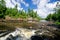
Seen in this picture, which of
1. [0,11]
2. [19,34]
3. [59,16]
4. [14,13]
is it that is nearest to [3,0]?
[0,11]

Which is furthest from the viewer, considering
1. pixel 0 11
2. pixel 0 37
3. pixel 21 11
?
pixel 21 11

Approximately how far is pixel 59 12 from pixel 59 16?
5.89 metres

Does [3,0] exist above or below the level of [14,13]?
above

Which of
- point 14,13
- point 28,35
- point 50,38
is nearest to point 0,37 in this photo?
point 28,35

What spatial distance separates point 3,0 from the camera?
8306 centimetres

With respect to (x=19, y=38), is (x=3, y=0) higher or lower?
higher

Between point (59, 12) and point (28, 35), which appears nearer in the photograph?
point (28, 35)

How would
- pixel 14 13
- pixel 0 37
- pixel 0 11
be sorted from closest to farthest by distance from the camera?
pixel 0 37 < pixel 0 11 < pixel 14 13

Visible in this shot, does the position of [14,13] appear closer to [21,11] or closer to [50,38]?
[21,11]

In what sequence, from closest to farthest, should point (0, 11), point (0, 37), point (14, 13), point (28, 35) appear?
point (0, 37), point (28, 35), point (0, 11), point (14, 13)

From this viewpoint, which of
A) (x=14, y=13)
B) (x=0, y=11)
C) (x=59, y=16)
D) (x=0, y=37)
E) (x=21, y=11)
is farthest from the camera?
Result: (x=21, y=11)

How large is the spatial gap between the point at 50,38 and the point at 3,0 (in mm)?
64889

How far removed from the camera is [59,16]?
280 feet

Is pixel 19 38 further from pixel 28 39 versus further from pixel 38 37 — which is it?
pixel 38 37
